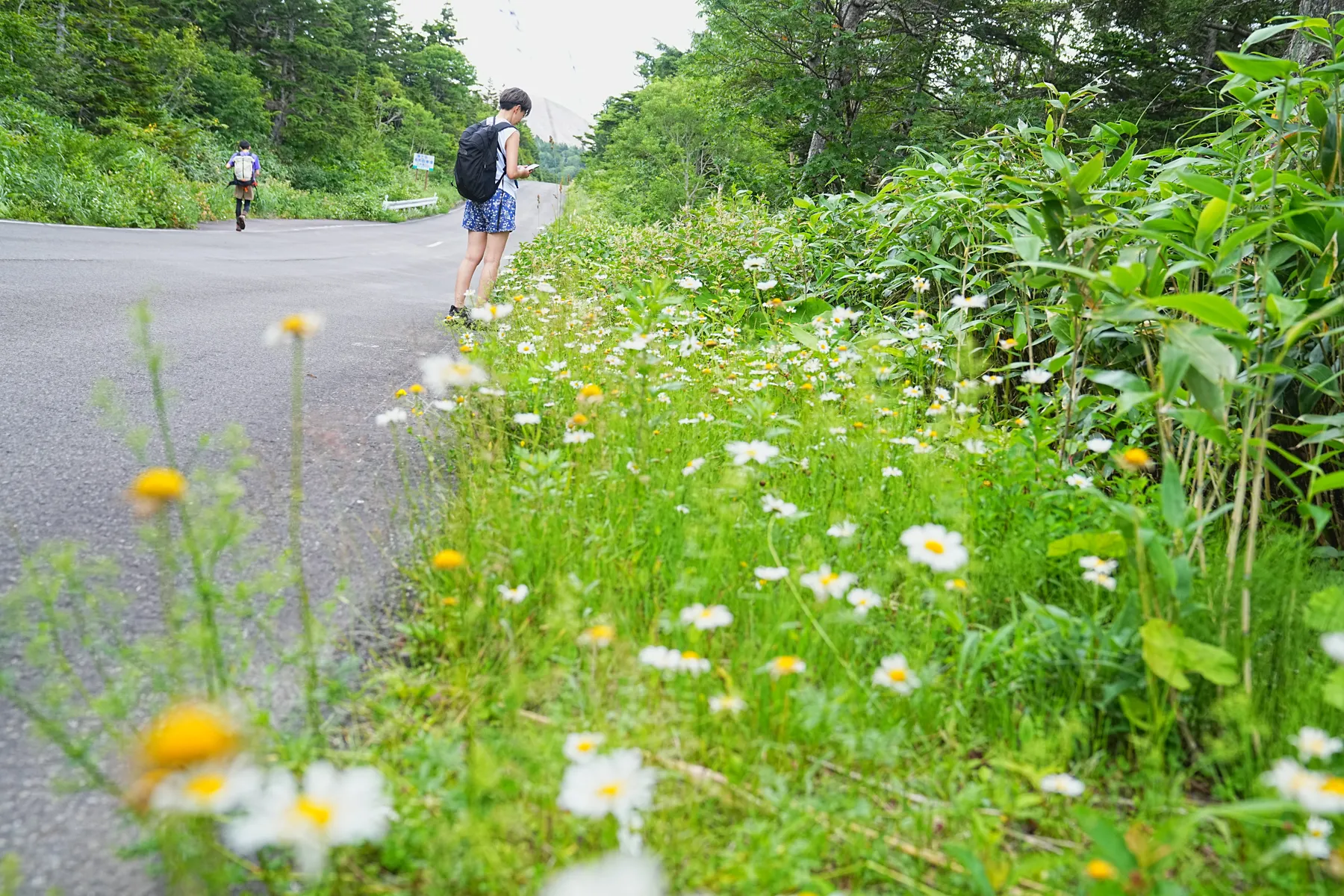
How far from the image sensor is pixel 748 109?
10.5m

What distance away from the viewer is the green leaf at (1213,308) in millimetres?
1249

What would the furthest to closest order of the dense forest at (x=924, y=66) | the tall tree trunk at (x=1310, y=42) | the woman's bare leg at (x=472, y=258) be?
the dense forest at (x=924, y=66) < the woman's bare leg at (x=472, y=258) < the tall tree trunk at (x=1310, y=42)

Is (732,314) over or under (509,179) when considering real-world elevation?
under

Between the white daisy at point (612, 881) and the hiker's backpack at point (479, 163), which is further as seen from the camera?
the hiker's backpack at point (479, 163)

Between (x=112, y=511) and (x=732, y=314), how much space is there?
3.36 m

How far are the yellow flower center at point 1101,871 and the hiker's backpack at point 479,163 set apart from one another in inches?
196

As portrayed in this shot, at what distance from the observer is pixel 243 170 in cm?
1509

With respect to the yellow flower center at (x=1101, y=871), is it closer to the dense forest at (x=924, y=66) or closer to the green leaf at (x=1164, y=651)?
the green leaf at (x=1164, y=651)

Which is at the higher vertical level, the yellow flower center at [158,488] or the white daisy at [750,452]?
the yellow flower center at [158,488]

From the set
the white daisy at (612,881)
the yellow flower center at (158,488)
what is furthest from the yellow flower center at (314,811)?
the yellow flower center at (158,488)

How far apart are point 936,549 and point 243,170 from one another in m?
17.3

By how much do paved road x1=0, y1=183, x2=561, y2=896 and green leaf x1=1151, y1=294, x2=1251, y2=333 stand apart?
5.41ft

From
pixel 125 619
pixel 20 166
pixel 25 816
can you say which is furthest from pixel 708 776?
Answer: pixel 20 166

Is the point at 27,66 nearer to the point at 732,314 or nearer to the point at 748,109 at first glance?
the point at 748,109
